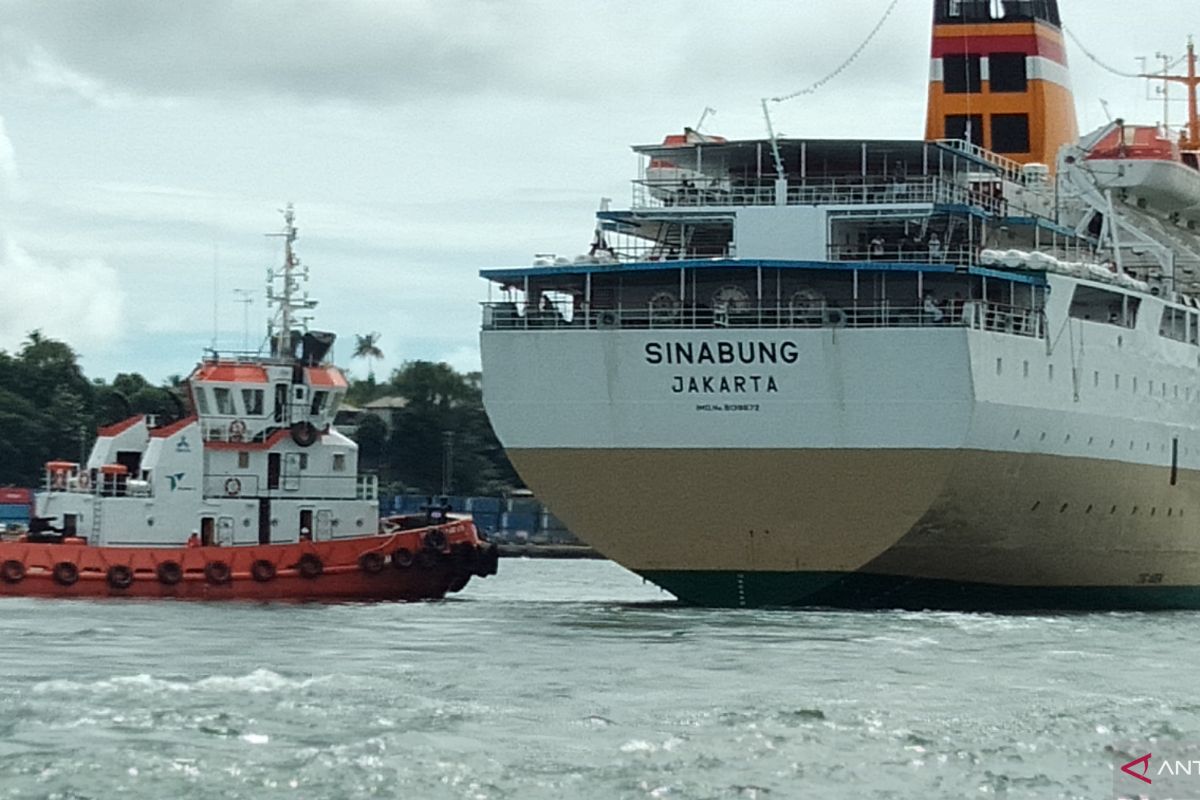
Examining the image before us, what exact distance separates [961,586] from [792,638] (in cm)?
797

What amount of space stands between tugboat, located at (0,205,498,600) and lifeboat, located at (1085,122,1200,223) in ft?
43.7

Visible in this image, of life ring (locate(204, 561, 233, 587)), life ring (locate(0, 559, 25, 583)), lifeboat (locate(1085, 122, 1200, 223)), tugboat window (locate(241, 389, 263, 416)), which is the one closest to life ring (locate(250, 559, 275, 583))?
life ring (locate(204, 561, 233, 587))

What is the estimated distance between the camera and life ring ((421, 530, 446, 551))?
45031mm

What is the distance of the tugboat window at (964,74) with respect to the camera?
5066cm

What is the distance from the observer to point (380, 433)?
100312 millimetres

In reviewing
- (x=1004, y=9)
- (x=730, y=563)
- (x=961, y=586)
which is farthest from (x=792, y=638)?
(x=1004, y=9)

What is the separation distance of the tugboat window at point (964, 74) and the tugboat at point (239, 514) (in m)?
13.6

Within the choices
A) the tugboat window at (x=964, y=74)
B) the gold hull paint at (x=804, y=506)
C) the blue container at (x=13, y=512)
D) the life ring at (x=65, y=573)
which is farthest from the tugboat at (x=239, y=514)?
the blue container at (x=13, y=512)

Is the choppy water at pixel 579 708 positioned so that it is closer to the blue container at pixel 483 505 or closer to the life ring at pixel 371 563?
the life ring at pixel 371 563

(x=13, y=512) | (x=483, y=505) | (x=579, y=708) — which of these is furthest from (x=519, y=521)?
(x=579, y=708)

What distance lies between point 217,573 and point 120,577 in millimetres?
1649

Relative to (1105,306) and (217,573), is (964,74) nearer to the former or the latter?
(1105,306)

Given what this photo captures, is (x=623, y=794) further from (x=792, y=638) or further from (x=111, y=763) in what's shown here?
(x=792, y=638)

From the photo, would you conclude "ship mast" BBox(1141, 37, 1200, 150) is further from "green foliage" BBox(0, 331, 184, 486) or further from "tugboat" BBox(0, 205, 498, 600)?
"green foliage" BBox(0, 331, 184, 486)
